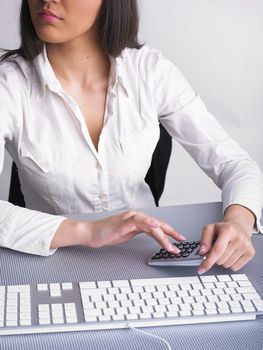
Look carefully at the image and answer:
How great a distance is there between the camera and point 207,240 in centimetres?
111

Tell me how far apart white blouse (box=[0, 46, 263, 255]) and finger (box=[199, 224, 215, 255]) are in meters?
0.24

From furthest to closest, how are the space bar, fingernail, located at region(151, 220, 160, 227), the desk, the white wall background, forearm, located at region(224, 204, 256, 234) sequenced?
the white wall background < forearm, located at region(224, 204, 256, 234) < fingernail, located at region(151, 220, 160, 227) < the space bar < the desk

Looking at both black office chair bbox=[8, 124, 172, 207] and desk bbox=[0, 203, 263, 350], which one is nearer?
desk bbox=[0, 203, 263, 350]

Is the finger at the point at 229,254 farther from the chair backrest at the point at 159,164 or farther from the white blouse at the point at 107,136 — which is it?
the chair backrest at the point at 159,164

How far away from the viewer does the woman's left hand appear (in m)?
1.06

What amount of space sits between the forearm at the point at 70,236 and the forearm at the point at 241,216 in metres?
0.30

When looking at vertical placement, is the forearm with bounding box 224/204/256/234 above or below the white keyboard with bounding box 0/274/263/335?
below

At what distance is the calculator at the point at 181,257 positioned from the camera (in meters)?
1.06

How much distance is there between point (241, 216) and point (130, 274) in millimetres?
313

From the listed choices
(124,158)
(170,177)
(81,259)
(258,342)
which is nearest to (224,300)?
(258,342)

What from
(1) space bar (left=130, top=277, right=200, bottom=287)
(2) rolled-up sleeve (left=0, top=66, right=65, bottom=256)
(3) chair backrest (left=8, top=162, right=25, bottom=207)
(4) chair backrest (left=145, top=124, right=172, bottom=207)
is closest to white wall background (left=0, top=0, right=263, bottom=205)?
(3) chair backrest (left=8, top=162, right=25, bottom=207)

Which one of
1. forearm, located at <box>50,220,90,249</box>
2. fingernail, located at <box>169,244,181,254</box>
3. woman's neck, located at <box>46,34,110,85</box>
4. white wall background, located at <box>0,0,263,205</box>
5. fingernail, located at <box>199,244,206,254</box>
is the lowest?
white wall background, located at <box>0,0,263,205</box>

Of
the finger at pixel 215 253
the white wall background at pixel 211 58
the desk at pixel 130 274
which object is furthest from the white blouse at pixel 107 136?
the white wall background at pixel 211 58

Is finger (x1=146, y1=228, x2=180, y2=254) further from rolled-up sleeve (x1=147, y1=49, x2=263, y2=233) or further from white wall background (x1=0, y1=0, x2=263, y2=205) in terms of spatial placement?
white wall background (x1=0, y1=0, x2=263, y2=205)
